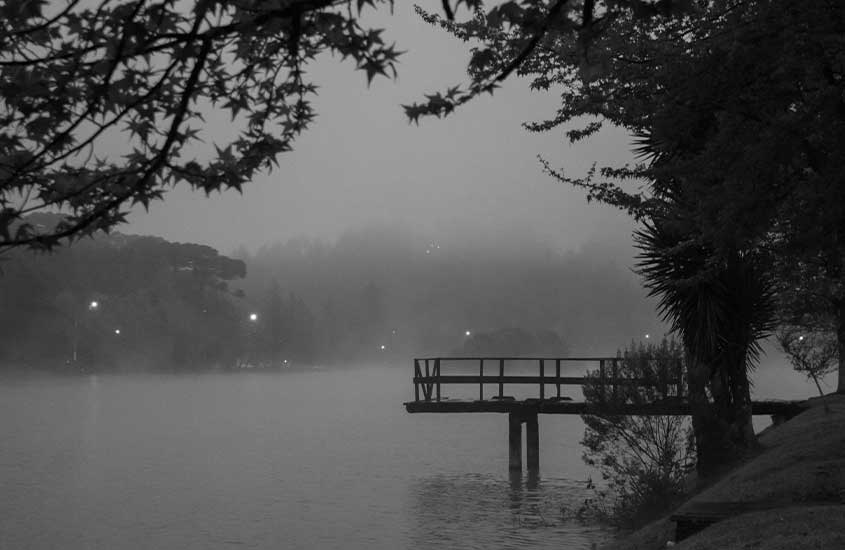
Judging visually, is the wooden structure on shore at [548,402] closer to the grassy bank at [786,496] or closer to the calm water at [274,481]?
the calm water at [274,481]

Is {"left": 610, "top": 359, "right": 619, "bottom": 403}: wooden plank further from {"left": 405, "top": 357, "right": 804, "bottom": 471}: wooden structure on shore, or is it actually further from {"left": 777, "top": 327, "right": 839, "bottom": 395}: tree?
{"left": 777, "top": 327, "right": 839, "bottom": 395}: tree

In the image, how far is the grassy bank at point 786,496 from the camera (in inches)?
406

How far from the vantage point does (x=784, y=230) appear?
13.5 m

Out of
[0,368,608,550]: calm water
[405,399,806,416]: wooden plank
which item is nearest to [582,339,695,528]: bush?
[405,399,806,416]: wooden plank

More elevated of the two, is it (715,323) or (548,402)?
(715,323)

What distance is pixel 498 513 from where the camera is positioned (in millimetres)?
27500

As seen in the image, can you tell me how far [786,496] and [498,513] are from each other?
584 inches

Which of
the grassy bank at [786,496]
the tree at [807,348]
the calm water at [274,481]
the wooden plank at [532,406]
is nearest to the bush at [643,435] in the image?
the wooden plank at [532,406]

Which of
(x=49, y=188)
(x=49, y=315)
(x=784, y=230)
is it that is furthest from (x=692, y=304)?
(x=49, y=315)

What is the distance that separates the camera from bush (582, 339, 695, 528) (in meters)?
20.1

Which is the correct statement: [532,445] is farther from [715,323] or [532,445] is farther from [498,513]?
[715,323]

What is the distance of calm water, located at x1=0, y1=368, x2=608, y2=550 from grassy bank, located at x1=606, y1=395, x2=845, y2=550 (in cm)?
552

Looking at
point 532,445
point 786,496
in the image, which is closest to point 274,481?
point 532,445

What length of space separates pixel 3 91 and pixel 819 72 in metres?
8.10
